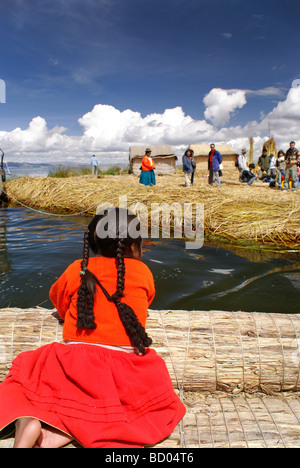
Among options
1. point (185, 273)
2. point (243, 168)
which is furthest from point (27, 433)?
point (243, 168)

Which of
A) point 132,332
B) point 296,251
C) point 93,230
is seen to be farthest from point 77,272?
point 296,251

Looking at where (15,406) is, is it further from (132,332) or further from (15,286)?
(15,286)

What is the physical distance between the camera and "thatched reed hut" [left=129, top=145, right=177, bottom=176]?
23.9 m

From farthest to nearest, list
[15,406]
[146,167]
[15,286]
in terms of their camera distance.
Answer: [146,167]
[15,286]
[15,406]

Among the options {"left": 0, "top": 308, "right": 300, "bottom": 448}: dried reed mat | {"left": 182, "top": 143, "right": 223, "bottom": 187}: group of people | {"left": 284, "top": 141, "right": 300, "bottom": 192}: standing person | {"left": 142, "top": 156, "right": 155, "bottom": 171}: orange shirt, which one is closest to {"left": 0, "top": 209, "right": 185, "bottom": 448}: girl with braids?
{"left": 0, "top": 308, "right": 300, "bottom": 448}: dried reed mat

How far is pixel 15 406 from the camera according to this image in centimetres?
156

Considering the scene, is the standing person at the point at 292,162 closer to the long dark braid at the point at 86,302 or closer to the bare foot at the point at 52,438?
the long dark braid at the point at 86,302

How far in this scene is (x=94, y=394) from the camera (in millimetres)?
1590

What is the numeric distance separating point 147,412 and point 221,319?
102cm

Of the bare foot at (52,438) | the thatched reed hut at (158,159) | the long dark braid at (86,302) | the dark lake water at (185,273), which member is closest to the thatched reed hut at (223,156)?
the thatched reed hut at (158,159)

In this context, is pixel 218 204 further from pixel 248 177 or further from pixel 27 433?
pixel 27 433

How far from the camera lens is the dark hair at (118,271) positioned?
68.2 inches

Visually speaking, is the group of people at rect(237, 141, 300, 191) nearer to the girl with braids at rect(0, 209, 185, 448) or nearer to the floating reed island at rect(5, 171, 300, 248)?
the floating reed island at rect(5, 171, 300, 248)

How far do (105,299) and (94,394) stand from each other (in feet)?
1.52
